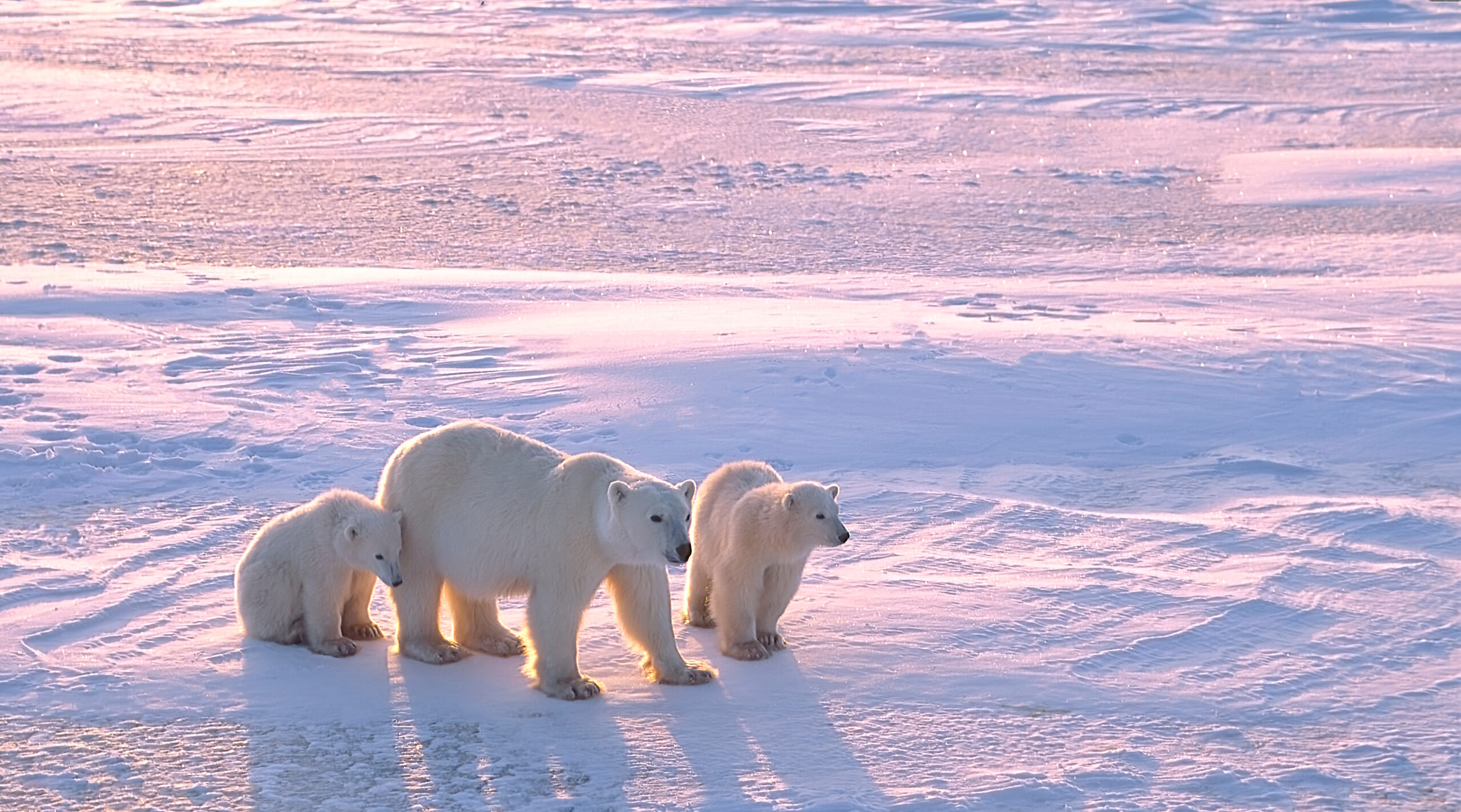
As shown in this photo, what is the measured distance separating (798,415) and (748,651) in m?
2.35

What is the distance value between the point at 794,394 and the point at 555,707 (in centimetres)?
300

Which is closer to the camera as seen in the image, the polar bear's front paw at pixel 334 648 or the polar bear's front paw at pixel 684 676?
the polar bear's front paw at pixel 684 676

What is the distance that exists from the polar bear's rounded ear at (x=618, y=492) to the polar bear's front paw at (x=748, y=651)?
0.72m

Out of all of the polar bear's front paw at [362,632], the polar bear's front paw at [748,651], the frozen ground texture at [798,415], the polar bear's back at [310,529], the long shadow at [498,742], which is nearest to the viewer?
the long shadow at [498,742]

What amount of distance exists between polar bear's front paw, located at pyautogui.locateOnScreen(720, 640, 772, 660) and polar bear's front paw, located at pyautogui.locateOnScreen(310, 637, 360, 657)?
103cm

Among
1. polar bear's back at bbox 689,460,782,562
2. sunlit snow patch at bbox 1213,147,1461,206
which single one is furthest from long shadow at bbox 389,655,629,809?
sunlit snow patch at bbox 1213,147,1461,206

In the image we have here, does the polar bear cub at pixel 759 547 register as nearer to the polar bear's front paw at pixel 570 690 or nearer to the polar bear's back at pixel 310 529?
the polar bear's front paw at pixel 570 690

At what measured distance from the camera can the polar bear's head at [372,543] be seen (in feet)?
13.7

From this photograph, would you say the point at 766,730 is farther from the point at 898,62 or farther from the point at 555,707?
the point at 898,62

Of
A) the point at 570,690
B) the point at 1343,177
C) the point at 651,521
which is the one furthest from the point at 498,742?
the point at 1343,177

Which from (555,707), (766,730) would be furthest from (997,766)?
(555,707)

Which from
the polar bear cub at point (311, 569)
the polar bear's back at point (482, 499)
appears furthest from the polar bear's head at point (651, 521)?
the polar bear cub at point (311, 569)

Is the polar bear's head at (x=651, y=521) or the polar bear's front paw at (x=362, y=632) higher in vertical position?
the polar bear's head at (x=651, y=521)

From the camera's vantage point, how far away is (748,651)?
A: 441 cm
